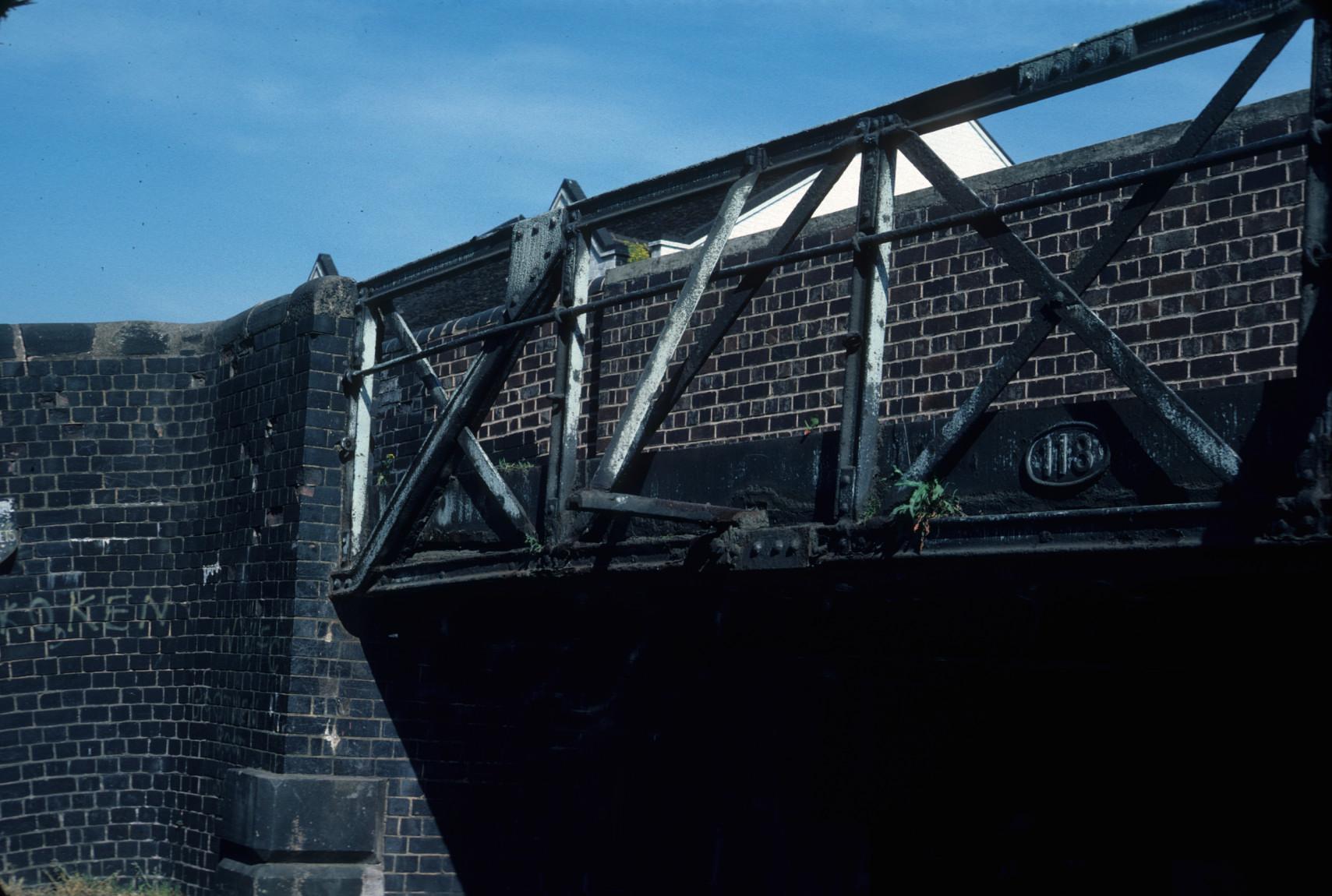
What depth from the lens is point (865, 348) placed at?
20.1ft

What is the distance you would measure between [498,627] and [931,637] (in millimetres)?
3241

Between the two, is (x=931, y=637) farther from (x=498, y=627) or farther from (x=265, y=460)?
(x=265, y=460)

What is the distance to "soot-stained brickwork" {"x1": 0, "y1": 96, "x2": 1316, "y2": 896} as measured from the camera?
8.36 meters

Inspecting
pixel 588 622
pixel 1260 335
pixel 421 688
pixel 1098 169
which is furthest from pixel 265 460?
pixel 1260 335

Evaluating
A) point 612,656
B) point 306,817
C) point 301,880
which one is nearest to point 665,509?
point 612,656

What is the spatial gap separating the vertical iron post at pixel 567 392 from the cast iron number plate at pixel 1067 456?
2.77m

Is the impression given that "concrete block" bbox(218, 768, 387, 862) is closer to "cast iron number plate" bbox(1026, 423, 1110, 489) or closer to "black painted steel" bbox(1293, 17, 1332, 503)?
"cast iron number plate" bbox(1026, 423, 1110, 489)

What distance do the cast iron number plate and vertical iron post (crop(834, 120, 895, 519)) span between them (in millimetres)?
719

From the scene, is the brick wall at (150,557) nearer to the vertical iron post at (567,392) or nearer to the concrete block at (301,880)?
the concrete block at (301,880)

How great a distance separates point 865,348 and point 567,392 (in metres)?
→ 2.21

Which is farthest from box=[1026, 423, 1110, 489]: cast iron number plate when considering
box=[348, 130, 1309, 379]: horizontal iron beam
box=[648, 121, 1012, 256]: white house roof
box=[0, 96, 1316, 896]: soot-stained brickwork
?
box=[648, 121, 1012, 256]: white house roof

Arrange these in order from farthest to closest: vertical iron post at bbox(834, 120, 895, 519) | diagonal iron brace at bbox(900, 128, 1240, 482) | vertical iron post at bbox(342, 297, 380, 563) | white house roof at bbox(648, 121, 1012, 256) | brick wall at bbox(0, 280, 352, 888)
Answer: white house roof at bbox(648, 121, 1012, 256)
brick wall at bbox(0, 280, 352, 888)
vertical iron post at bbox(342, 297, 380, 563)
vertical iron post at bbox(834, 120, 895, 519)
diagonal iron brace at bbox(900, 128, 1240, 482)

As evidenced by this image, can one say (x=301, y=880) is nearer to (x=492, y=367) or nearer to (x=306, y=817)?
(x=306, y=817)

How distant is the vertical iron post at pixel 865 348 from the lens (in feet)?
19.9
